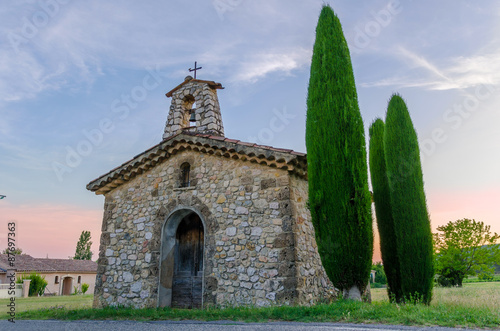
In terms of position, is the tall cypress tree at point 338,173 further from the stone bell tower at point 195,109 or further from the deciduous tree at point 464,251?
the deciduous tree at point 464,251

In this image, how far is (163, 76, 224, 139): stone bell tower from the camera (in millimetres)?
11070

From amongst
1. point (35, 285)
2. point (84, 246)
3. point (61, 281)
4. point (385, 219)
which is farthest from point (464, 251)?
point (84, 246)

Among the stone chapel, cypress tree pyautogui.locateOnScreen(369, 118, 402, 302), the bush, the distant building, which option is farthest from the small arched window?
the distant building

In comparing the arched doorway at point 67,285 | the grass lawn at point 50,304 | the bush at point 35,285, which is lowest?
the arched doorway at point 67,285

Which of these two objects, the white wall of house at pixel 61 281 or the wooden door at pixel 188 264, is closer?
the wooden door at pixel 188 264

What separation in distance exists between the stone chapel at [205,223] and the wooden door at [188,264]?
3 cm

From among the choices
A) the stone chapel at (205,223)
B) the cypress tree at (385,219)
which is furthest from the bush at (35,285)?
the cypress tree at (385,219)

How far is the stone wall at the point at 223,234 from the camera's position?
8.15m

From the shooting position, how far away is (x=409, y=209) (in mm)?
8328

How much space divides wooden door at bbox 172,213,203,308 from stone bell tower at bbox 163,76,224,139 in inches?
114

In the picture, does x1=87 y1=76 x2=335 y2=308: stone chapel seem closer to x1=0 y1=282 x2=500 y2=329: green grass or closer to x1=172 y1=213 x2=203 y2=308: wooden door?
x1=172 y1=213 x2=203 y2=308: wooden door

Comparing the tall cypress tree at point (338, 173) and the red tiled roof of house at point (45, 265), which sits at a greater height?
the tall cypress tree at point (338, 173)

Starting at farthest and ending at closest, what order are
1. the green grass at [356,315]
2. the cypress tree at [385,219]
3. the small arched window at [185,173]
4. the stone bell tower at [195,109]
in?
the stone bell tower at [195,109] < the small arched window at [185,173] < the cypress tree at [385,219] < the green grass at [356,315]

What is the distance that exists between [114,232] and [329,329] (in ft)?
25.3
